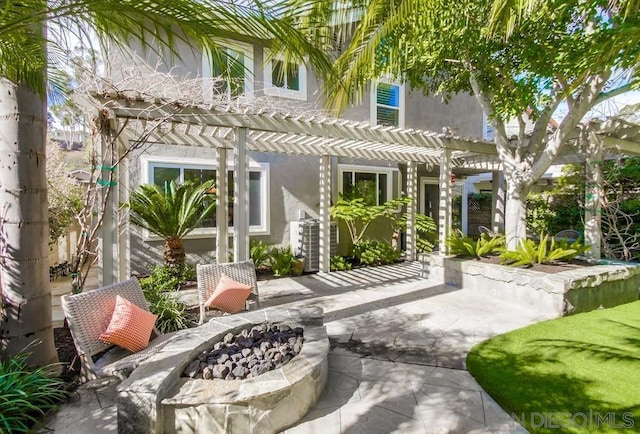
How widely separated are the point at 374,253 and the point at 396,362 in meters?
6.81

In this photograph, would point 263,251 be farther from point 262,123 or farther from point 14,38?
point 14,38

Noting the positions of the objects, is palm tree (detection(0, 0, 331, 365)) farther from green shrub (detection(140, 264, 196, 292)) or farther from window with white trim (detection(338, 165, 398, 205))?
window with white trim (detection(338, 165, 398, 205))

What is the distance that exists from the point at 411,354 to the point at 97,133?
569cm

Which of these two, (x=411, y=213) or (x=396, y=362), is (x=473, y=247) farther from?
(x=396, y=362)

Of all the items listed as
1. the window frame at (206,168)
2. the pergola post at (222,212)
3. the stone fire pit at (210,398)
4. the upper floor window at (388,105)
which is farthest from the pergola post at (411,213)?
the stone fire pit at (210,398)

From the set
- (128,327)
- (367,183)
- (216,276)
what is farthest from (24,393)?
(367,183)

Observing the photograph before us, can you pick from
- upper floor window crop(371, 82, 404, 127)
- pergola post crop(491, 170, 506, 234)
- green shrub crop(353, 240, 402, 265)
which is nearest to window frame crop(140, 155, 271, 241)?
green shrub crop(353, 240, 402, 265)

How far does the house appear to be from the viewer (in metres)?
8.66

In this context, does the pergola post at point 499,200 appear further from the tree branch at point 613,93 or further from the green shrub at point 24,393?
the green shrub at point 24,393

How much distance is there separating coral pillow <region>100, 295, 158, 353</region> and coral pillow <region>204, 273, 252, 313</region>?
1.20 metres

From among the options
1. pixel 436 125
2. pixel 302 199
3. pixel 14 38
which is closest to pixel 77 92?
pixel 14 38

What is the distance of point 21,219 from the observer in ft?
12.0

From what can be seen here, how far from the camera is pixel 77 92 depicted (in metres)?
→ 5.00

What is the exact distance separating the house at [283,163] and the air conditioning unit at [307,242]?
46 cm
